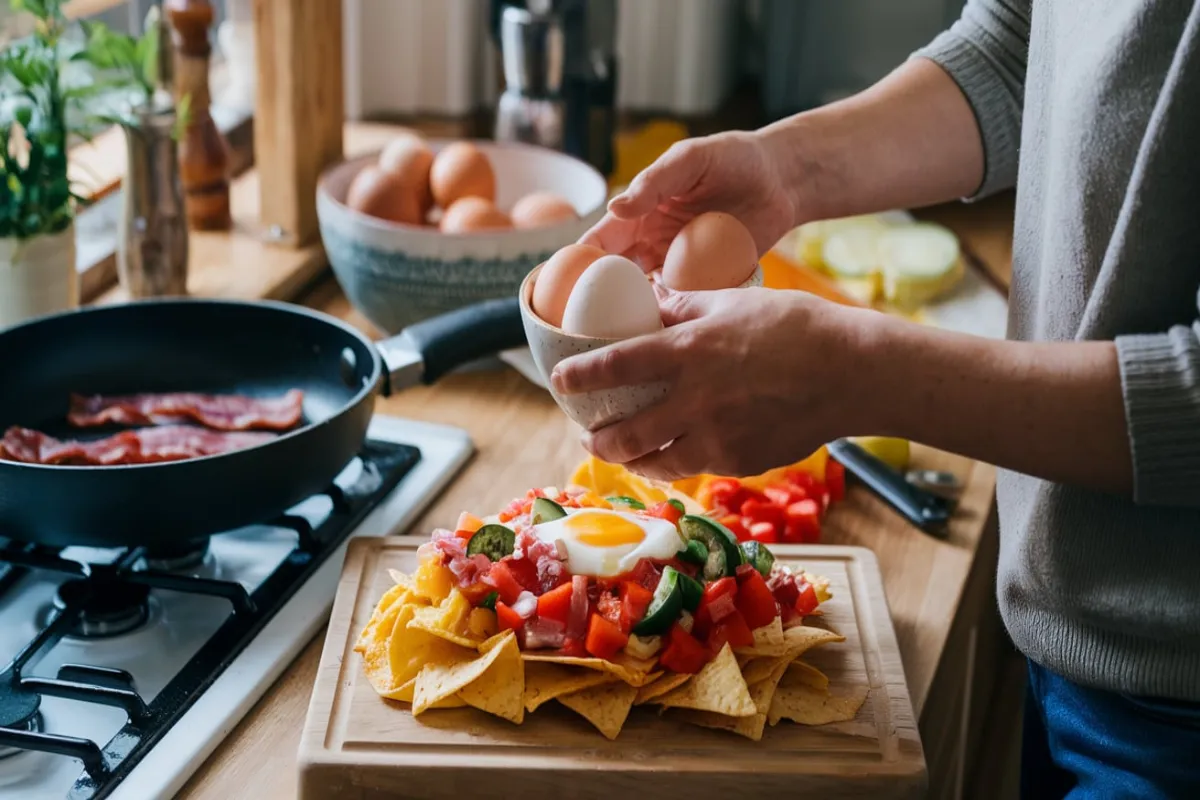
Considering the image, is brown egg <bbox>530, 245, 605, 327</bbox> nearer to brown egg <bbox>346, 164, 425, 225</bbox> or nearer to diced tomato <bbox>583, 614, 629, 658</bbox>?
diced tomato <bbox>583, 614, 629, 658</bbox>

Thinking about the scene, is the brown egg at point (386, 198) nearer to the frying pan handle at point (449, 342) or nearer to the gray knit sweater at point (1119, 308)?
the frying pan handle at point (449, 342)

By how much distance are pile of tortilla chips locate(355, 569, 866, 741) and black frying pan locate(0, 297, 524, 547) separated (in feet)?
0.58

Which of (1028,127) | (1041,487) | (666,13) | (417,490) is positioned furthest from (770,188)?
(666,13)

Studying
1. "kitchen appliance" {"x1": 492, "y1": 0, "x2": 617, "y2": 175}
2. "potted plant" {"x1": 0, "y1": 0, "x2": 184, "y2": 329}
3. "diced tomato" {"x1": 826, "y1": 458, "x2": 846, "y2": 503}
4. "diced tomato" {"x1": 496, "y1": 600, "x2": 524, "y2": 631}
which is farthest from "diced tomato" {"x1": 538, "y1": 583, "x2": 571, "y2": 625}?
"kitchen appliance" {"x1": 492, "y1": 0, "x2": 617, "y2": 175}

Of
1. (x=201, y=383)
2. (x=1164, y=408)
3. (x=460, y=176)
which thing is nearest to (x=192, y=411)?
(x=201, y=383)

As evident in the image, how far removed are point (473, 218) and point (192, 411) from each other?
15.3 inches

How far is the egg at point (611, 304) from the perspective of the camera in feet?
3.19

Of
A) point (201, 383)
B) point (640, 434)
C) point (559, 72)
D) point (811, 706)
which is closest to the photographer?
point (640, 434)

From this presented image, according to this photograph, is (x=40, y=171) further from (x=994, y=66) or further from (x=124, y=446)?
(x=994, y=66)

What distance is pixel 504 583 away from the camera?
1076 mm

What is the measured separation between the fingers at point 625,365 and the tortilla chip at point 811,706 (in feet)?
0.93

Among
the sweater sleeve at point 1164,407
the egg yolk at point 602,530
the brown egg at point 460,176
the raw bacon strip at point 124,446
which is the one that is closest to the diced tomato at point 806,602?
the egg yolk at point 602,530

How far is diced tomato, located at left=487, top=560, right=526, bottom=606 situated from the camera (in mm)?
1075

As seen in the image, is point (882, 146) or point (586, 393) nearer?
point (586, 393)
